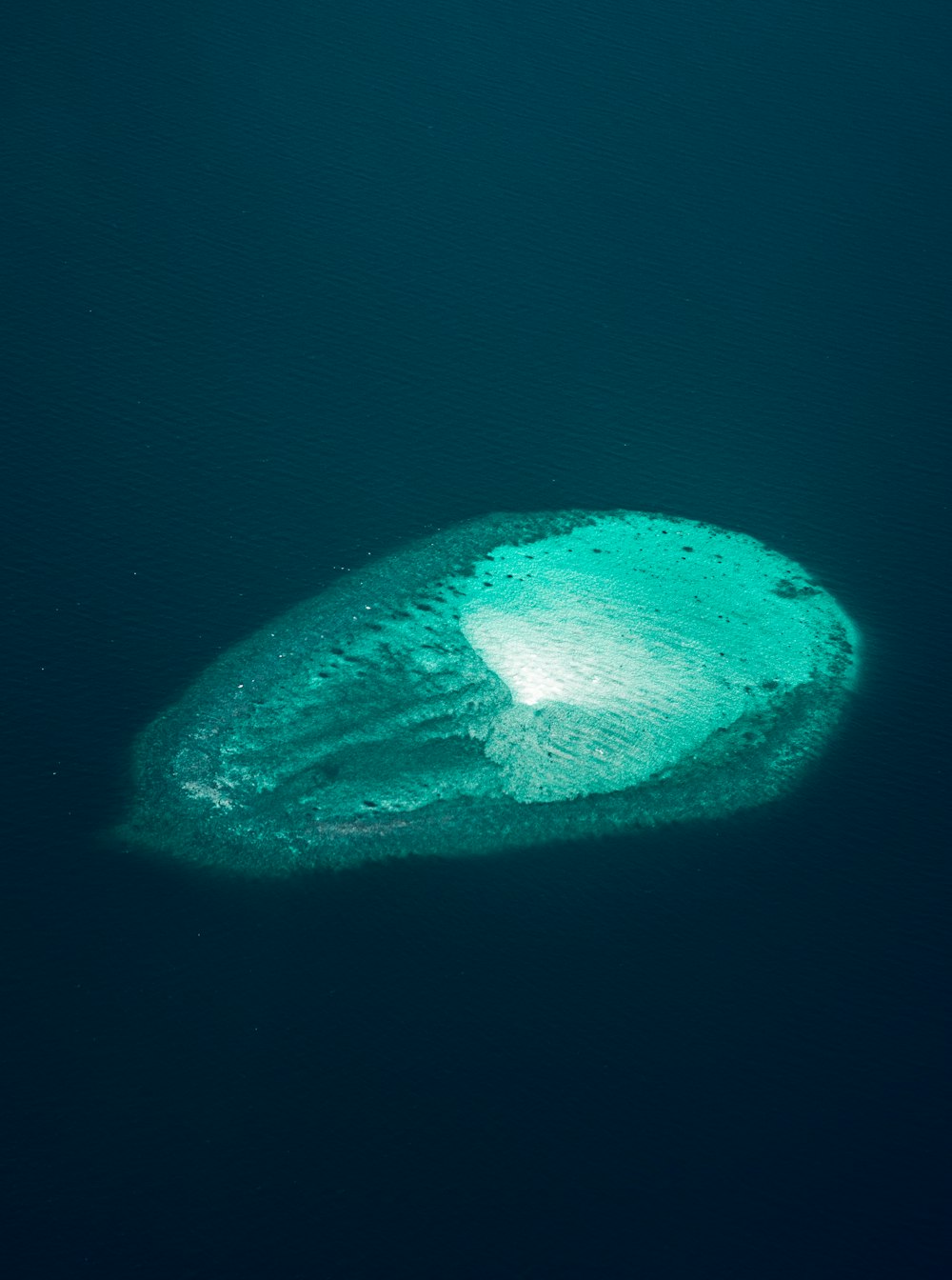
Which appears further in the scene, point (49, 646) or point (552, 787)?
point (49, 646)

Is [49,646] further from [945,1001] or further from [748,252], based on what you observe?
[748,252]

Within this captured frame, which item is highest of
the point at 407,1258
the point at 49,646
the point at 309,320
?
the point at 309,320

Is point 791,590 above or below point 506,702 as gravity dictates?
above

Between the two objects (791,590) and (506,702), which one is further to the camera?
(791,590)

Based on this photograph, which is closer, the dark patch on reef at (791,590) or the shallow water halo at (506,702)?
the shallow water halo at (506,702)

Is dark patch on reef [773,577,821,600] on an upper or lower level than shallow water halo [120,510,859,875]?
upper

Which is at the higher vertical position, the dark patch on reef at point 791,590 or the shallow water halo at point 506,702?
the dark patch on reef at point 791,590

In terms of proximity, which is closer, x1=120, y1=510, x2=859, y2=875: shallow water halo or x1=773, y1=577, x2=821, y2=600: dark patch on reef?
x1=120, y1=510, x2=859, y2=875: shallow water halo

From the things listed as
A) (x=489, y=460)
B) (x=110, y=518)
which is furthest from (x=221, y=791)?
(x=489, y=460)
